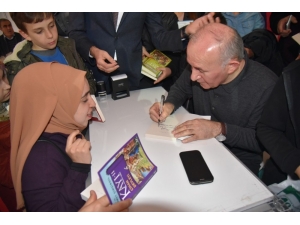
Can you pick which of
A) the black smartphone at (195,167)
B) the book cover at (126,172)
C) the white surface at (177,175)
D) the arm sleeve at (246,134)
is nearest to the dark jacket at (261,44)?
the arm sleeve at (246,134)

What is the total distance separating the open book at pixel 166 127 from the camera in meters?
1.51

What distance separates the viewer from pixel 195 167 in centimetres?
128

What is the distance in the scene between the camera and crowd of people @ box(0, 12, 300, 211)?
3.84 feet

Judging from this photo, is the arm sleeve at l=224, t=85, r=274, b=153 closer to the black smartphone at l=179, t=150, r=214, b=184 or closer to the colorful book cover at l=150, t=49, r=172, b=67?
the black smartphone at l=179, t=150, r=214, b=184

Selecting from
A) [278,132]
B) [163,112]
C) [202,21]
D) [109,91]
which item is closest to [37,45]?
[109,91]

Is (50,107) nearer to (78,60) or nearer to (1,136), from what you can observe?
(1,136)

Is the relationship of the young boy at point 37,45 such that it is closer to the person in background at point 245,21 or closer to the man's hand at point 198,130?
the man's hand at point 198,130

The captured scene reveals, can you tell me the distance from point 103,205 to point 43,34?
4.56ft

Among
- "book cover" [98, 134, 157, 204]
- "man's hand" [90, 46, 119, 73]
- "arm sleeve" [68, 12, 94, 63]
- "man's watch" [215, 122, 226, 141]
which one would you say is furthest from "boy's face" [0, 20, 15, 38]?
"man's watch" [215, 122, 226, 141]

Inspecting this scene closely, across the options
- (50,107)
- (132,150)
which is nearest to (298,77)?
(132,150)

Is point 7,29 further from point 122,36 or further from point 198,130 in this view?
point 198,130

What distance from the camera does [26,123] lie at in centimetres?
126

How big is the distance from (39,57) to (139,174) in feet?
4.25

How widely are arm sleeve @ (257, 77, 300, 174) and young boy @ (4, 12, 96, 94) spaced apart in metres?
1.33
